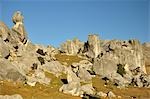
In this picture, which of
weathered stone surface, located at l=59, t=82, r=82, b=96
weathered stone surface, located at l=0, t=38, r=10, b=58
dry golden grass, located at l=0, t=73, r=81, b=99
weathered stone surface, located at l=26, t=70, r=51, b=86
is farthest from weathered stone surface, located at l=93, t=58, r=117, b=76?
dry golden grass, located at l=0, t=73, r=81, b=99

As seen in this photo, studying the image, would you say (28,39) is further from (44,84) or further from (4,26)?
(44,84)

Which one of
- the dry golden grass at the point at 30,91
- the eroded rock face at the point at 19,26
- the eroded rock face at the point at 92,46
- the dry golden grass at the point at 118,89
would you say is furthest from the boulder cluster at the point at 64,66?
the eroded rock face at the point at 92,46

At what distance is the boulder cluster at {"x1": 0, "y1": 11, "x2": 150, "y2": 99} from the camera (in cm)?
7812

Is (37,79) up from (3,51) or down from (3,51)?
down

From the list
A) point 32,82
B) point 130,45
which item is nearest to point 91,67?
point 130,45

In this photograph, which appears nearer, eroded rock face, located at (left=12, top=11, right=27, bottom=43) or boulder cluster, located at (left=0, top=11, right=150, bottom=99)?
boulder cluster, located at (left=0, top=11, right=150, bottom=99)

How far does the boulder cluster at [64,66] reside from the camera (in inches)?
3076

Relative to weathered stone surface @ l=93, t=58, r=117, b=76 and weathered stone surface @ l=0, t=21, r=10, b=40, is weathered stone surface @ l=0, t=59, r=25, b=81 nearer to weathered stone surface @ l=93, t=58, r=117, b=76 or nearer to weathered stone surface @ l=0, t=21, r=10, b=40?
weathered stone surface @ l=0, t=21, r=10, b=40

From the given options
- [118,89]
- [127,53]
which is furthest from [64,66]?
[127,53]

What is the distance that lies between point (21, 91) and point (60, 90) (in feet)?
41.6

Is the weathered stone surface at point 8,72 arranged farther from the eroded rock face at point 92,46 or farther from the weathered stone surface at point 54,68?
the eroded rock face at point 92,46

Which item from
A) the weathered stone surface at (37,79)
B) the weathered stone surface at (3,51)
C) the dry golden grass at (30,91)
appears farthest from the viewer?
the weathered stone surface at (3,51)

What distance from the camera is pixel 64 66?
374 ft

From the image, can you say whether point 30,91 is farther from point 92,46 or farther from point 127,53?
point 92,46
